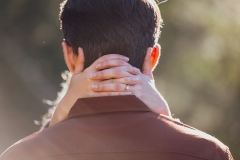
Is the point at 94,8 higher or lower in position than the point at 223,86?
higher

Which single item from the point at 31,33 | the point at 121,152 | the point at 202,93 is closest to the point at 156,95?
the point at 121,152

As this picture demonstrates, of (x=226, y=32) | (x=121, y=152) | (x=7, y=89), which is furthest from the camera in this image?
(x=7, y=89)

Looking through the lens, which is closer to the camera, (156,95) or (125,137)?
(125,137)

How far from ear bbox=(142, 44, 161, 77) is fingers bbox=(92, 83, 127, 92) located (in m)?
0.18

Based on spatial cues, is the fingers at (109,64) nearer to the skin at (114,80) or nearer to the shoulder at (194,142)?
the skin at (114,80)

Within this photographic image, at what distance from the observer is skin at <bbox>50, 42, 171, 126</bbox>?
220 cm

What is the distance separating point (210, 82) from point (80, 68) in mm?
10959

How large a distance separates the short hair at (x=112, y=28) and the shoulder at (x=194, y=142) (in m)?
0.37

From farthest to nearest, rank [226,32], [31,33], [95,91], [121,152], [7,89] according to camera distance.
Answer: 1. [7,89]
2. [31,33]
3. [226,32]
4. [95,91]
5. [121,152]

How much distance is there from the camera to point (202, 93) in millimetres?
13336

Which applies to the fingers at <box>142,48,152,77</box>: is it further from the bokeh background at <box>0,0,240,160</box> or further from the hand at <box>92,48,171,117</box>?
the bokeh background at <box>0,0,240,160</box>

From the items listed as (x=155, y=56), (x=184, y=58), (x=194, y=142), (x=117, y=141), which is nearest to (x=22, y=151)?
(x=117, y=141)

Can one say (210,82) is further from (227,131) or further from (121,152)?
(121,152)

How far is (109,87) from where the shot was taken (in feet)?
7.11
